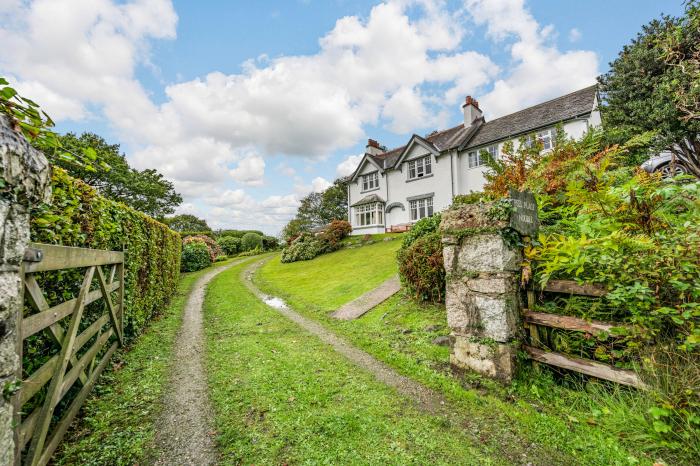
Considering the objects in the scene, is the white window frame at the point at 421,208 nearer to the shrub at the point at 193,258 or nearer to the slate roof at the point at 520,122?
the slate roof at the point at 520,122

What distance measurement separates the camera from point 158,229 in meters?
9.20

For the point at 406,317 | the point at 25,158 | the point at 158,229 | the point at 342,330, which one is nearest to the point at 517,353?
the point at 406,317

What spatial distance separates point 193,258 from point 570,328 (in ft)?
75.7

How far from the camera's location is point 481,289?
425 cm

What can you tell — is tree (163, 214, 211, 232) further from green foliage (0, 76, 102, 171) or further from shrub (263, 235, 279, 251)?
green foliage (0, 76, 102, 171)

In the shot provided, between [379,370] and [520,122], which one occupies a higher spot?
[520,122]

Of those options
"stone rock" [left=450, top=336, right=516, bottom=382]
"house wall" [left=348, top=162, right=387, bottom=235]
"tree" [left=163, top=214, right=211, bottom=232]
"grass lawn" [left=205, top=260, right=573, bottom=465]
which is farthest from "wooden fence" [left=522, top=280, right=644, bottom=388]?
"tree" [left=163, top=214, right=211, bottom=232]

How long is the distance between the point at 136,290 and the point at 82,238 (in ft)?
10.0

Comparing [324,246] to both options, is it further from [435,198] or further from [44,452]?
[44,452]

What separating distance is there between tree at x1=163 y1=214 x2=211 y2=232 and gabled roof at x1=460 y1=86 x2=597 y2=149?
43.5 meters

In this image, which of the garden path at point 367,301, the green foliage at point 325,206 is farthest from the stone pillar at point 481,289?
the green foliage at point 325,206

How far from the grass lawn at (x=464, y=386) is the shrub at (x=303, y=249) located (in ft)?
38.3

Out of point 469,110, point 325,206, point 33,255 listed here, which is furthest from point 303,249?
point 325,206

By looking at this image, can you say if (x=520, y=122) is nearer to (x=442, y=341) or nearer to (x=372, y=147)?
(x=372, y=147)
